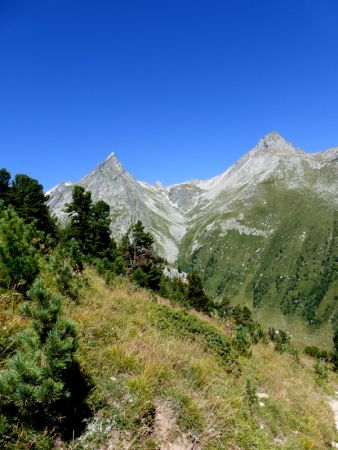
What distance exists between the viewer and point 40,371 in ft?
14.4

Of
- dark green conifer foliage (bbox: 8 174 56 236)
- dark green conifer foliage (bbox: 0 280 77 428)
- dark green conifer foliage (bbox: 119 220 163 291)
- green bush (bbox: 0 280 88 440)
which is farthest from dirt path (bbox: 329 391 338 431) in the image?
dark green conifer foliage (bbox: 8 174 56 236)

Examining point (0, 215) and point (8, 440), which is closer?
point (8, 440)

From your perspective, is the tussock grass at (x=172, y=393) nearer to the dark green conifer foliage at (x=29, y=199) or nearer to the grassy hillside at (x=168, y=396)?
the grassy hillside at (x=168, y=396)

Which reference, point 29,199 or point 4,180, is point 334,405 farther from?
point 4,180

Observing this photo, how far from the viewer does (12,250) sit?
357 inches

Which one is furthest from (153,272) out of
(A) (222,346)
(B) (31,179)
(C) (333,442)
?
(C) (333,442)

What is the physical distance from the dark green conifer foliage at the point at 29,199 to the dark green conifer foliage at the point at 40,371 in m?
32.5

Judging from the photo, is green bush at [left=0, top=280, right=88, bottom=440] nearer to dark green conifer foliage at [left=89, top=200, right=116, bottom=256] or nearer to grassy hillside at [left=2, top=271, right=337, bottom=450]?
grassy hillside at [left=2, top=271, right=337, bottom=450]

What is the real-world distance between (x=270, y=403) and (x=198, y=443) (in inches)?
204

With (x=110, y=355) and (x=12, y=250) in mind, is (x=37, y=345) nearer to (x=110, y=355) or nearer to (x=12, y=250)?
(x=110, y=355)

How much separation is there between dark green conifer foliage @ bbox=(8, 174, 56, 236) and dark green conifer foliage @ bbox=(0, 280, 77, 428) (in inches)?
1278

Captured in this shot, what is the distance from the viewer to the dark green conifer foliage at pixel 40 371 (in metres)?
4.35

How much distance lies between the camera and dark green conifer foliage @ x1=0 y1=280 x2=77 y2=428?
4.35 metres

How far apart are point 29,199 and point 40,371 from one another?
35698 mm
